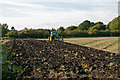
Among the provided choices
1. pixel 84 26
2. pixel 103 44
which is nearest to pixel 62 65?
pixel 103 44

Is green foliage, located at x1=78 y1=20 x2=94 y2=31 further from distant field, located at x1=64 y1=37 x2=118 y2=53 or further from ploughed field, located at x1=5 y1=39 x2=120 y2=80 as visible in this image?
ploughed field, located at x1=5 y1=39 x2=120 y2=80

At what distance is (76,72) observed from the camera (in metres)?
5.03

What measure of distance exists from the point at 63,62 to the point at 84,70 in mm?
1001

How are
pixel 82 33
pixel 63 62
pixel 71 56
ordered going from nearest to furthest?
pixel 63 62 → pixel 71 56 → pixel 82 33

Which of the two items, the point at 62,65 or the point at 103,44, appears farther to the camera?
the point at 103,44

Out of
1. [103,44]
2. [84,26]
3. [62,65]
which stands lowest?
[62,65]

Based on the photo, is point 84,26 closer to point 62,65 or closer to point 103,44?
point 103,44

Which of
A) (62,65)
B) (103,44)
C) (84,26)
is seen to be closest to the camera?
(62,65)

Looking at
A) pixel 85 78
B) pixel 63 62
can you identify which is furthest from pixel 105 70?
pixel 63 62

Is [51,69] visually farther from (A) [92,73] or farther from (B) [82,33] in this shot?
(B) [82,33]

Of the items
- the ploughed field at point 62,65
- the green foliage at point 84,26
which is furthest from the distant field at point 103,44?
the green foliage at point 84,26

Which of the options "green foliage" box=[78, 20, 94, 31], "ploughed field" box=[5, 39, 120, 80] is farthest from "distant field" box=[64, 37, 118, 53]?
"green foliage" box=[78, 20, 94, 31]

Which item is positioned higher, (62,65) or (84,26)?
(84,26)

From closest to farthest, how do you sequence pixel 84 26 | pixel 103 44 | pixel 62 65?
1. pixel 62 65
2. pixel 103 44
3. pixel 84 26
